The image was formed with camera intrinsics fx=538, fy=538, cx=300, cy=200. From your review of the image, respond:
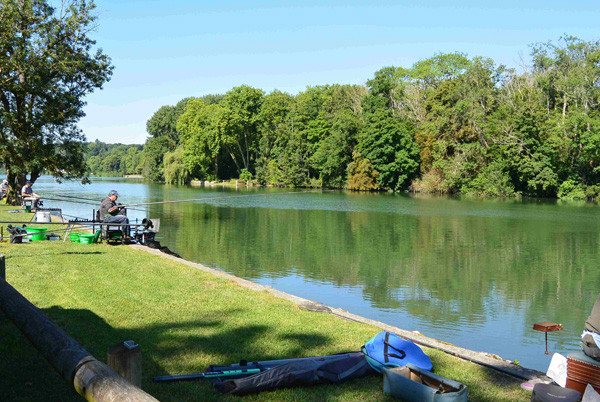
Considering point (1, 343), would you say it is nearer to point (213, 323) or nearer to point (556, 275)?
point (213, 323)

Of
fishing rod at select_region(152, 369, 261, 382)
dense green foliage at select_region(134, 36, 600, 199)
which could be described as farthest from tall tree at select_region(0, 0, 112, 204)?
dense green foliage at select_region(134, 36, 600, 199)

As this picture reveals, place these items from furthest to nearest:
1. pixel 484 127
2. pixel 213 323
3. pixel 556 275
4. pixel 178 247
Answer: pixel 484 127 → pixel 178 247 → pixel 556 275 → pixel 213 323

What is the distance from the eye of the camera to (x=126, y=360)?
2822 millimetres

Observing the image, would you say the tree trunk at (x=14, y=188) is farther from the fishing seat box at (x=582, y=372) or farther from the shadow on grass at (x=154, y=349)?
the fishing seat box at (x=582, y=372)

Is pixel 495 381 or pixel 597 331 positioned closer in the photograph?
pixel 597 331

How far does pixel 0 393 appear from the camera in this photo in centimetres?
398

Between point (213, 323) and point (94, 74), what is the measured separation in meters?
20.6

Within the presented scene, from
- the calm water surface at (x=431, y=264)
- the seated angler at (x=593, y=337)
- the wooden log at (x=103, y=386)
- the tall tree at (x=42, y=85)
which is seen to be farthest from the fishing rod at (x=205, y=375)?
the tall tree at (x=42, y=85)

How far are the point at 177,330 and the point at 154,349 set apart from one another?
687 millimetres

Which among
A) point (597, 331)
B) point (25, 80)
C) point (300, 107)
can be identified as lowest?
point (597, 331)

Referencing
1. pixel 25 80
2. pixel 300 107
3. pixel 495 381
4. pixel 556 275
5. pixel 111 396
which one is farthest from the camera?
pixel 300 107

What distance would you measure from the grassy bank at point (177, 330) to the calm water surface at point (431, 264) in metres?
2.92

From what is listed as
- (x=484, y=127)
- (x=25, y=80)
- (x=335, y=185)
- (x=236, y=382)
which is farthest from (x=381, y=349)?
(x=335, y=185)

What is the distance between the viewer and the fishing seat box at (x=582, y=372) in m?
3.92
